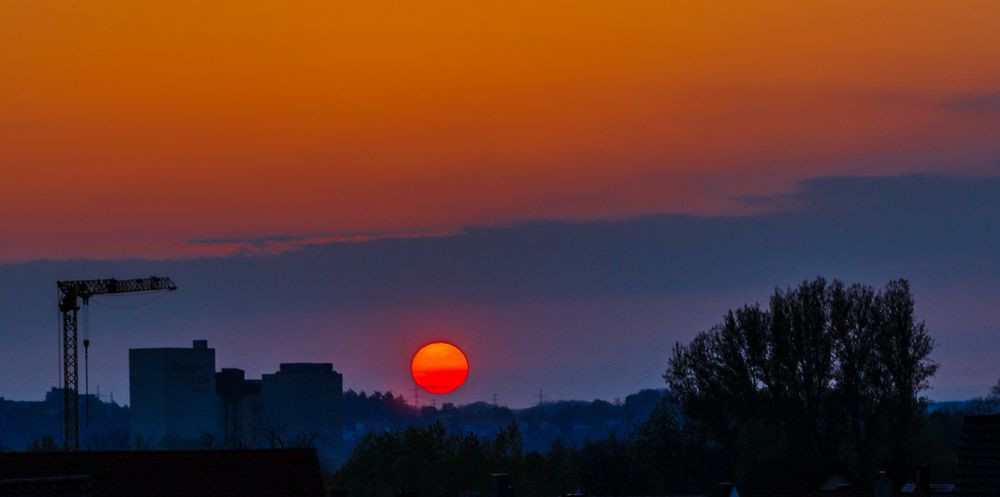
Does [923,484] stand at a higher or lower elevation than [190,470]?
lower

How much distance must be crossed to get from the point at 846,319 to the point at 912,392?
7.78m

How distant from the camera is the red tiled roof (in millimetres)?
57844

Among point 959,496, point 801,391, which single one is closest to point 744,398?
point 801,391

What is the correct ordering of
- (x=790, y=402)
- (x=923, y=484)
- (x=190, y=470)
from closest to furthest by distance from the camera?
(x=190, y=470) → (x=923, y=484) → (x=790, y=402)

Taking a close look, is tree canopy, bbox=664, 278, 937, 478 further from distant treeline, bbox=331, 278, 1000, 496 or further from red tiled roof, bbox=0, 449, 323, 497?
red tiled roof, bbox=0, 449, 323, 497

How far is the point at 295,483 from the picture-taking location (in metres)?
60.0

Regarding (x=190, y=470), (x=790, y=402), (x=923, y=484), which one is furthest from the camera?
(x=790, y=402)

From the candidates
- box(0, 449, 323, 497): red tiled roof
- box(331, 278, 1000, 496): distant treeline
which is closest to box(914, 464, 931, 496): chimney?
box(0, 449, 323, 497): red tiled roof

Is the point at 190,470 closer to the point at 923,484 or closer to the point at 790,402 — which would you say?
the point at 923,484

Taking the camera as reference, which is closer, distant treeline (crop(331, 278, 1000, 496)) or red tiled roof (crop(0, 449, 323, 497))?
red tiled roof (crop(0, 449, 323, 497))

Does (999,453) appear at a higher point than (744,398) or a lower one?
lower

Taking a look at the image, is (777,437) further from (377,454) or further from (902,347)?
(377,454)

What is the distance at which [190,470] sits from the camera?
196ft

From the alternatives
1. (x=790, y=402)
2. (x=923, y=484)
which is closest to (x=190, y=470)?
(x=923, y=484)
